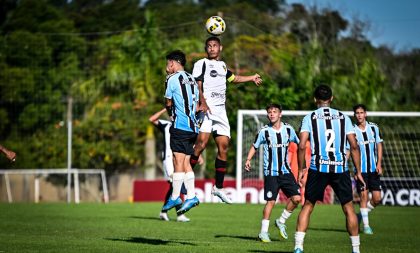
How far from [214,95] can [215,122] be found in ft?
1.76

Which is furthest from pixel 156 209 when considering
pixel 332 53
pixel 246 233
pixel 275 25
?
pixel 275 25

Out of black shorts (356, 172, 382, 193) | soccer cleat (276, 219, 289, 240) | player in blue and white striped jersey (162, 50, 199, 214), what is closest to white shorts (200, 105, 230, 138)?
player in blue and white striped jersey (162, 50, 199, 214)

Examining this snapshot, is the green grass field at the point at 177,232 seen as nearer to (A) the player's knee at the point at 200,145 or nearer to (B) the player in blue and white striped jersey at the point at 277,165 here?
(B) the player in blue and white striped jersey at the point at 277,165

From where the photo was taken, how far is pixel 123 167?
5200 centimetres

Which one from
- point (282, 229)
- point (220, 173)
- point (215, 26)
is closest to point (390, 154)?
point (282, 229)

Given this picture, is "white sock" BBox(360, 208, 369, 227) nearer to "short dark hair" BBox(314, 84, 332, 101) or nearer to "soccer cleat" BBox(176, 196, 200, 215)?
"soccer cleat" BBox(176, 196, 200, 215)

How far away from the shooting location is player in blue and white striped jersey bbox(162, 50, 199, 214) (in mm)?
14859

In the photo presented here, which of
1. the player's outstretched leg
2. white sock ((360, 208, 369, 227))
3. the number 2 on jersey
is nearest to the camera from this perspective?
the number 2 on jersey

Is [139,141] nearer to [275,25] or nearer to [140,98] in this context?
[140,98]

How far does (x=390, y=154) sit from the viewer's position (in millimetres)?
34375

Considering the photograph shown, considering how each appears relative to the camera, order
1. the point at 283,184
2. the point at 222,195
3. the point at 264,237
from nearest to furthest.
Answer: the point at 222,195
the point at 264,237
the point at 283,184

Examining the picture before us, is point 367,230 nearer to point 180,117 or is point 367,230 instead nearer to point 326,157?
point 180,117

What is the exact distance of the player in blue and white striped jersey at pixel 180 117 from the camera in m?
14.9

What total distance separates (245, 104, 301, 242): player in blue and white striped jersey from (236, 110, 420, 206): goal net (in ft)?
44.2
